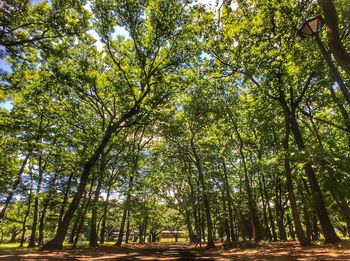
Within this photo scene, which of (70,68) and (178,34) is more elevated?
(178,34)

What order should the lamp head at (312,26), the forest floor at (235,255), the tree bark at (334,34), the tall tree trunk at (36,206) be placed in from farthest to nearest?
1. the tall tree trunk at (36,206)
2. the forest floor at (235,255)
3. the lamp head at (312,26)
4. the tree bark at (334,34)

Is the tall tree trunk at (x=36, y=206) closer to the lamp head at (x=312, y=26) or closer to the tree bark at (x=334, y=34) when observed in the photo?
the lamp head at (x=312, y=26)

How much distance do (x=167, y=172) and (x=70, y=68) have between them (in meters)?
21.1

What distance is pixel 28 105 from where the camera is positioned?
62.9 feet

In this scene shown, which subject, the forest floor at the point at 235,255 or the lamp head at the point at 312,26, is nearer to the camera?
the lamp head at the point at 312,26

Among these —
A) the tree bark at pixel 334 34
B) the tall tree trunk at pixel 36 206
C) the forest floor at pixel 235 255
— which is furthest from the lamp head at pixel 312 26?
the tall tree trunk at pixel 36 206

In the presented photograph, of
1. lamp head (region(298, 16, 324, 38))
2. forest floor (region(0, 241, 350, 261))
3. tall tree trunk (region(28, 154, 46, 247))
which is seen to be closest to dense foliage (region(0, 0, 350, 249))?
tall tree trunk (region(28, 154, 46, 247))

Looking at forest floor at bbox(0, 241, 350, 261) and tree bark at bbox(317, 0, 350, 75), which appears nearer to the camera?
tree bark at bbox(317, 0, 350, 75)

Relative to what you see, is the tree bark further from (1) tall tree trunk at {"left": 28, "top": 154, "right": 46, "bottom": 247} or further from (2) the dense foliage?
(1) tall tree trunk at {"left": 28, "top": 154, "right": 46, "bottom": 247}

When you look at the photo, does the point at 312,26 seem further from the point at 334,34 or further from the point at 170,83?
the point at 170,83

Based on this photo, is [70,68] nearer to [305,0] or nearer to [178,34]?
[178,34]

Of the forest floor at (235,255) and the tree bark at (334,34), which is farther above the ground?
the tree bark at (334,34)

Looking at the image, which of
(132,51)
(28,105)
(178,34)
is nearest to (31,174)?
(28,105)

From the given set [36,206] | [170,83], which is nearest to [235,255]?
[170,83]
